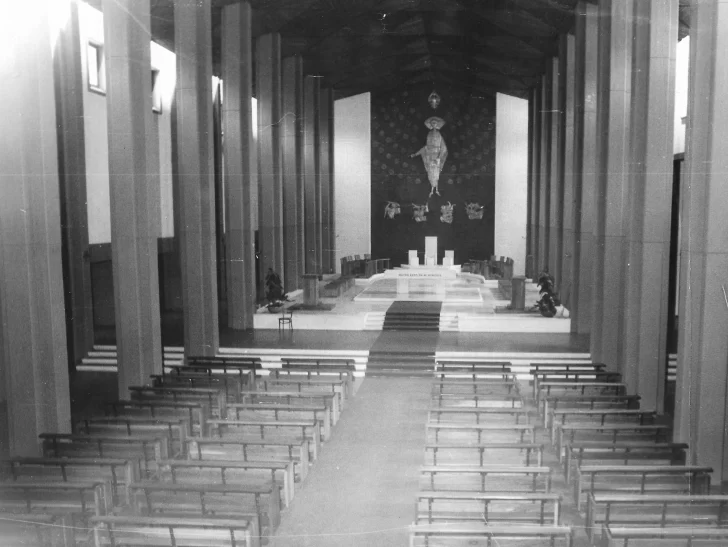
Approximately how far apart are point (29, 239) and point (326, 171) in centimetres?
351

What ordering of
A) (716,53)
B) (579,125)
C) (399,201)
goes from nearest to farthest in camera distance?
(716,53) < (399,201) < (579,125)

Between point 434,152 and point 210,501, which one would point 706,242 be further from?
point 210,501

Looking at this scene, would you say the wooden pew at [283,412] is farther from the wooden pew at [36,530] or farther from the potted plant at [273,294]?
the wooden pew at [36,530]

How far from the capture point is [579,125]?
838 cm

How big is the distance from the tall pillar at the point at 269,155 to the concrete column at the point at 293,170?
9 centimetres

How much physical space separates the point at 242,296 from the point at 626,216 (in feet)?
17.0

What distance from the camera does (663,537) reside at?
223 inches

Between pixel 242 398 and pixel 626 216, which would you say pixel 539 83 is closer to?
pixel 626 216

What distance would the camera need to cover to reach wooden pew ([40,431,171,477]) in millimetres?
6969

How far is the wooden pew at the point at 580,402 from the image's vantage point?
7668 millimetres

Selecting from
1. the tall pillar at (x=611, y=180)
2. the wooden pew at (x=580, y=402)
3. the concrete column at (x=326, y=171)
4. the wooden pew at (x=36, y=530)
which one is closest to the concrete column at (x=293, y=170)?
the concrete column at (x=326, y=171)

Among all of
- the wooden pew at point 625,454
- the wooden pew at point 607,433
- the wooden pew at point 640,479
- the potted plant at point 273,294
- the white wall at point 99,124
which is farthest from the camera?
the potted plant at point 273,294

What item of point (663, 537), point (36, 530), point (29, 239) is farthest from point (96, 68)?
point (663, 537)

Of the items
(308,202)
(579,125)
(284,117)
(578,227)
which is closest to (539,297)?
(578,227)
